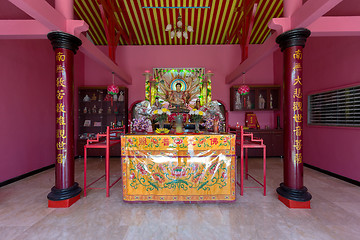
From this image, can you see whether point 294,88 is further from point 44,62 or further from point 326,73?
point 44,62

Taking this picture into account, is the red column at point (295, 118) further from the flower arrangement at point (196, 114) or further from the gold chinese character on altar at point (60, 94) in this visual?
the gold chinese character on altar at point (60, 94)

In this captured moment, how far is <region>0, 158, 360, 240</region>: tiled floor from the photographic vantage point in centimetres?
203

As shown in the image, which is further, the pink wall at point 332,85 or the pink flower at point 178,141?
the pink wall at point 332,85

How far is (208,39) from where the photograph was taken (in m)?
6.30

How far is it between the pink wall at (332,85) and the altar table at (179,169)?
2921 millimetres

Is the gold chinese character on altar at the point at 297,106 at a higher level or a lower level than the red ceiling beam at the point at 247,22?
lower

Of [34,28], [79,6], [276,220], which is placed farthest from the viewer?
[79,6]

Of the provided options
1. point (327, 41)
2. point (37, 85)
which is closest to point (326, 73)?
point (327, 41)

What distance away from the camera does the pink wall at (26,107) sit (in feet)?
11.9

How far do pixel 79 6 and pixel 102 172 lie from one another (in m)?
4.56

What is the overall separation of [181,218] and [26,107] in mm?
4356

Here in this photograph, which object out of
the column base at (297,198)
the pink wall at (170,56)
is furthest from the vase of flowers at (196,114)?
the pink wall at (170,56)

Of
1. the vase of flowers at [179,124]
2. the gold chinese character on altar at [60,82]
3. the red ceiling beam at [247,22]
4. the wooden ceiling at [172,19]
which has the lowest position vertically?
the vase of flowers at [179,124]

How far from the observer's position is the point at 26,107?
4090 millimetres
